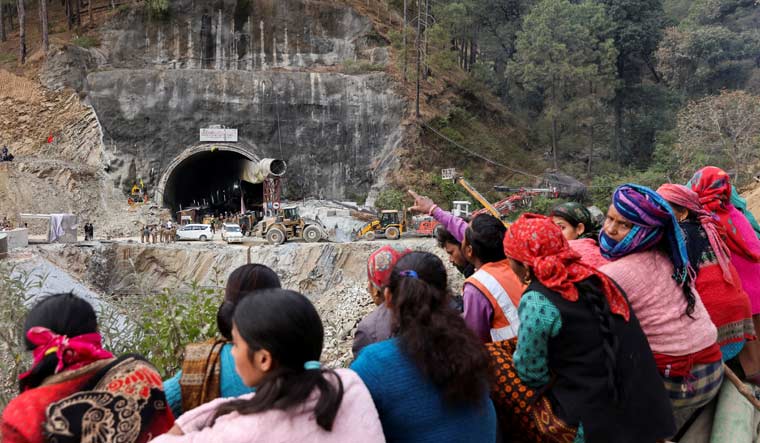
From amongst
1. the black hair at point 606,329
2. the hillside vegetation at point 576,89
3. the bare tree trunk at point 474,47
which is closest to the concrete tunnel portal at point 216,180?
the hillside vegetation at point 576,89

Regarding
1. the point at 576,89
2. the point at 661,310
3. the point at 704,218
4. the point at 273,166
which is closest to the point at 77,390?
the point at 661,310

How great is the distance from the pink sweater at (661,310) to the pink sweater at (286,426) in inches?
58.6

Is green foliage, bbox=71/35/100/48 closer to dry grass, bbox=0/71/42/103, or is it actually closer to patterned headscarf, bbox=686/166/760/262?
dry grass, bbox=0/71/42/103

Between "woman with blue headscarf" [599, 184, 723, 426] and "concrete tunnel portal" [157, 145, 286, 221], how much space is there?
21.5 m

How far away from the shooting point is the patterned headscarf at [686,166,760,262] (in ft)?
11.9

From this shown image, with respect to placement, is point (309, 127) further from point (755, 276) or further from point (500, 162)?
point (755, 276)

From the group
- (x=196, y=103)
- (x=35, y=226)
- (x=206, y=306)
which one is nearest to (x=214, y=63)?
(x=196, y=103)

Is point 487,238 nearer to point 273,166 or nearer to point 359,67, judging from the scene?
point 273,166

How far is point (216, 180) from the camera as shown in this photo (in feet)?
101

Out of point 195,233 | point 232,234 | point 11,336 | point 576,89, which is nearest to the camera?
point 11,336

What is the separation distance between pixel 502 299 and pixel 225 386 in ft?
4.73

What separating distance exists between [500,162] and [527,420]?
2581 centimetres

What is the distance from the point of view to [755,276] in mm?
3635

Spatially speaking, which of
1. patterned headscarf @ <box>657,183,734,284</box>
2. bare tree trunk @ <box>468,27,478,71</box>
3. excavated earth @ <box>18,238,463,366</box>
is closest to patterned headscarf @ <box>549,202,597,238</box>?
patterned headscarf @ <box>657,183,734,284</box>
